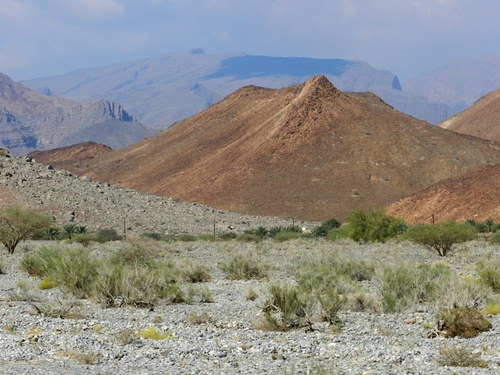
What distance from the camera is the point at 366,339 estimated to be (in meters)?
14.3

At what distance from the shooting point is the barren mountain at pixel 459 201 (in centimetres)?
6144

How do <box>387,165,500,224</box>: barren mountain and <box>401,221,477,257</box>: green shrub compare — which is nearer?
<box>401,221,477,257</box>: green shrub

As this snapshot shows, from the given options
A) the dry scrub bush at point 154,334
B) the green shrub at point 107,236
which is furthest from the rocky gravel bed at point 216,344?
the green shrub at point 107,236

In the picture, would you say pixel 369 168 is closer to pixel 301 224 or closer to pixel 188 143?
pixel 301 224

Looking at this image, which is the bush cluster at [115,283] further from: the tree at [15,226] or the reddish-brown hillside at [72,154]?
the reddish-brown hillside at [72,154]

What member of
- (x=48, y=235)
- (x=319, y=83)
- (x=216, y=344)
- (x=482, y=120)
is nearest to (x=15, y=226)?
(x=48, y=235)

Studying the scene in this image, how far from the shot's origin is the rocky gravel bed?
1213 cm

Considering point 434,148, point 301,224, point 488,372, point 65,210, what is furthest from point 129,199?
point 488,372

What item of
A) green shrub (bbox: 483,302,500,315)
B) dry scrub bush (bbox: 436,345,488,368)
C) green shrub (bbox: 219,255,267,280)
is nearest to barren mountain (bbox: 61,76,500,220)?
green shrub (bbox: 219,255,267,280)

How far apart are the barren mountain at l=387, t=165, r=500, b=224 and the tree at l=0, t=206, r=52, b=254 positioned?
32.8 m

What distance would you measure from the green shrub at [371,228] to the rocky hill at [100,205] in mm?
17147

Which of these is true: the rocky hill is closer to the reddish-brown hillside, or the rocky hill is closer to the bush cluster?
the bush cluster

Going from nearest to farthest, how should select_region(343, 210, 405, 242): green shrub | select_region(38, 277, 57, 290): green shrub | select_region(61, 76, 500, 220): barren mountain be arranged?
select_region(38, 277, 57, 290): green shrub < select_region(343, 210, 405, 242): green shrub < select_region(61, 76, 500, 220): barren mountain

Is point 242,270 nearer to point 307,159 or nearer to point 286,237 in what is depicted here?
point 286,237
